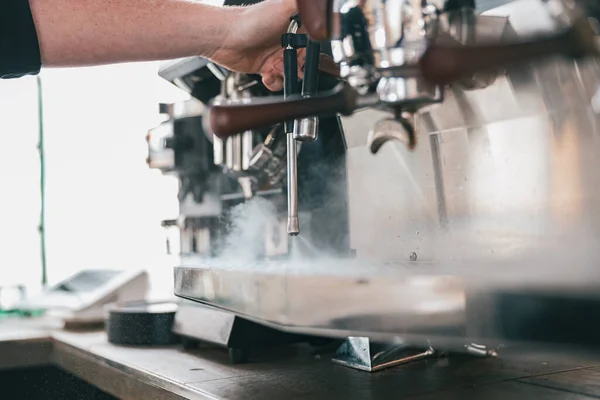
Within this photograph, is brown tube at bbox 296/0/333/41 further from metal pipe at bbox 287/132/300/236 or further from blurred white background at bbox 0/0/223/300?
blurred white background at bbox 0/0/223/300

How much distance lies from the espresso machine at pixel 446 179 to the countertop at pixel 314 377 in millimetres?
60

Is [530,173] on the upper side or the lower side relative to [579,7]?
lower

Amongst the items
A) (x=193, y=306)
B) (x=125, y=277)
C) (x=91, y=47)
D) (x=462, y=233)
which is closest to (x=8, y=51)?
(x=91, y=47)

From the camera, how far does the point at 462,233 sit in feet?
2.90

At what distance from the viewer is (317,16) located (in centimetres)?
68

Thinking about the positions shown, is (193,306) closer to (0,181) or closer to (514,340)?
(514,340)

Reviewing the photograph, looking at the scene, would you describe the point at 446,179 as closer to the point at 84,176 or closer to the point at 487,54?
the point at 487,54

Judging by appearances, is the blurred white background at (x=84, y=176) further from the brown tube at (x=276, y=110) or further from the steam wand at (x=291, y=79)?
the brown tube at (x=276, y=110)

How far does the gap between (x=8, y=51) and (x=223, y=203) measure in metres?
0.75

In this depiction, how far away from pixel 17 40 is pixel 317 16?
1.77 ft

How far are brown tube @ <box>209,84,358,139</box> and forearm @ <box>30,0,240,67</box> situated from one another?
44cm

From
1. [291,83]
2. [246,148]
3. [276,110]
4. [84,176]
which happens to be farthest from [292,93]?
[84,176]

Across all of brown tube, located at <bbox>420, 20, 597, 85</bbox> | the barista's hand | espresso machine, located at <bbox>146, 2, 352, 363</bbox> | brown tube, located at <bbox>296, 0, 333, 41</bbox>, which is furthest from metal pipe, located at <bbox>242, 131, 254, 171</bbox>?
brown tube, located at <bbox>420, 20, 597, 85</bbox>

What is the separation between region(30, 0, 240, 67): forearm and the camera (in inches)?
40.1
